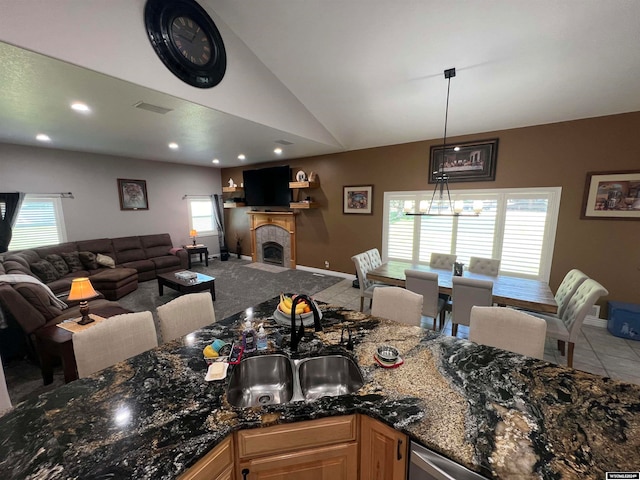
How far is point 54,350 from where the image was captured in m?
2.37

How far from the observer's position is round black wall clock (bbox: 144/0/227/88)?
2264mm

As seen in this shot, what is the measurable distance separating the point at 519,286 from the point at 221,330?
3.32m

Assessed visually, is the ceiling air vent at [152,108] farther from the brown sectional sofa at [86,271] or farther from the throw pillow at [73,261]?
the throw pillow at [73,261]

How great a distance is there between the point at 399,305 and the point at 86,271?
5.76m

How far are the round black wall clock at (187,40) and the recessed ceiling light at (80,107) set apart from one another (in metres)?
1.24

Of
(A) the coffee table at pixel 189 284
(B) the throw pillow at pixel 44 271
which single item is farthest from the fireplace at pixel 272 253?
(B) the throw pillow at pixel 44 271

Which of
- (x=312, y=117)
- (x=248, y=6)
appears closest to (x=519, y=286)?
(x=312, y=117)

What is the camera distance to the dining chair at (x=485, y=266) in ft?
11.7

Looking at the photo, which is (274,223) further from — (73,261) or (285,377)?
(285,377)

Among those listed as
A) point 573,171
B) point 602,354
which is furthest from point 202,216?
point 602,354

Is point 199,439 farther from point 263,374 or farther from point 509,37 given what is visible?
point 509,37

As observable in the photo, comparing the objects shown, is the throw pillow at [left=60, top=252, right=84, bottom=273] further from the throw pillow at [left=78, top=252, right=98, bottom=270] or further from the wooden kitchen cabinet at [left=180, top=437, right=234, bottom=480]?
the wooden kitchen cabinet at [left=180, top=437, right=234, bottom=480]

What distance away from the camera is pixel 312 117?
14.1 feet

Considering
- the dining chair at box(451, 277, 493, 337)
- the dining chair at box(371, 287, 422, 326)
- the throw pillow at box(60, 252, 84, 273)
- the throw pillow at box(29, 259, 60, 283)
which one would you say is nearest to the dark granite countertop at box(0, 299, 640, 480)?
the dining chair at box(371, 287, 422, 326)
